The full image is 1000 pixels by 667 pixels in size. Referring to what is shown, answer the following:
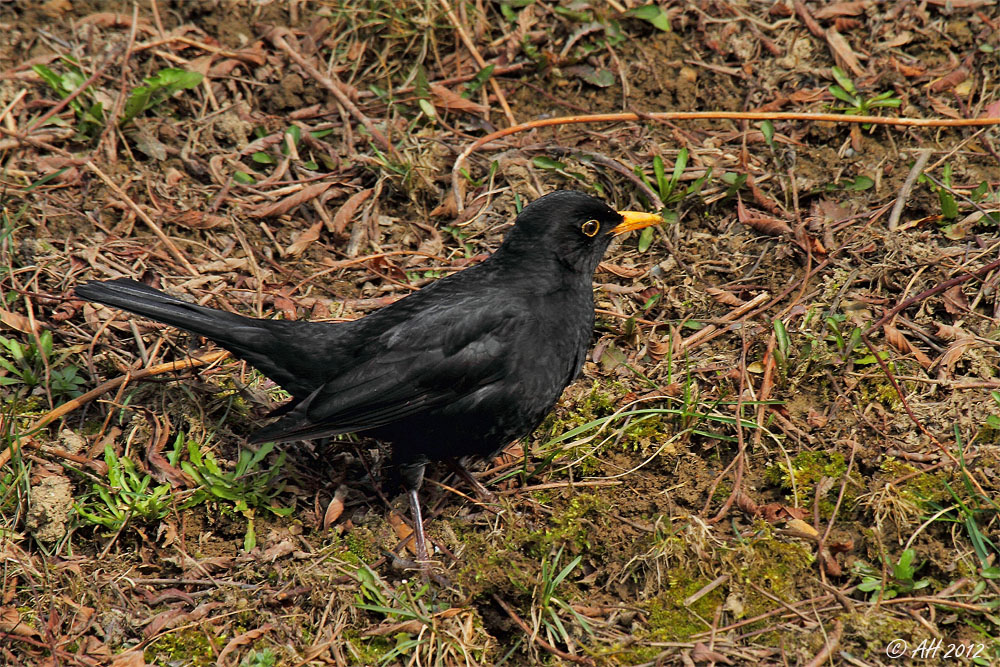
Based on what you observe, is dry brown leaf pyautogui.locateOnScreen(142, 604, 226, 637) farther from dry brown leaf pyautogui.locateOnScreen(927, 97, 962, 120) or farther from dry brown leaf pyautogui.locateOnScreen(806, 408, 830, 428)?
dry brown leaf pyautogui.locateOnScreen(927, 97, 962, 120)

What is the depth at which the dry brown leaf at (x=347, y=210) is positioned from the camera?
18.7 feet

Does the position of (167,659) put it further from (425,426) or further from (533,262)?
(533,262)

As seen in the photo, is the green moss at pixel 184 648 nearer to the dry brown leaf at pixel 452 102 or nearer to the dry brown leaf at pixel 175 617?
the dry brown leaf at pixel 175 617

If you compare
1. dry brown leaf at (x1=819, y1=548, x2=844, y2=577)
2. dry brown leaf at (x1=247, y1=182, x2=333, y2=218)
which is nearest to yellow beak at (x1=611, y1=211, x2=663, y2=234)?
dry brown leaf at (x1=819, y1=548, x2=844, y2=577)

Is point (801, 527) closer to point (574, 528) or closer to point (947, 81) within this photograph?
point (574, 528)

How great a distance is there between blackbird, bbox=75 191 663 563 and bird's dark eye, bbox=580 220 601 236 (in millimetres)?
10

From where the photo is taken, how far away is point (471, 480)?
4594mm

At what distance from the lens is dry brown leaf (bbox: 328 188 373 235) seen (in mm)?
5707

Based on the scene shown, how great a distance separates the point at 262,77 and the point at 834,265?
380cm

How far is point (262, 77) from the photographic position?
631 centimetres

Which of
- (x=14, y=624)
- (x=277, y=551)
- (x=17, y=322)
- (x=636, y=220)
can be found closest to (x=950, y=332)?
(x=636, y=220)

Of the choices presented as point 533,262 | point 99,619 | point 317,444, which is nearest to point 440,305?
point 533,262

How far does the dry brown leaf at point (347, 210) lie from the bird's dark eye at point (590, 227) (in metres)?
1.67

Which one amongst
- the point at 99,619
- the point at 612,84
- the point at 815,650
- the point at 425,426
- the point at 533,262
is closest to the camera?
the point at 815,650
